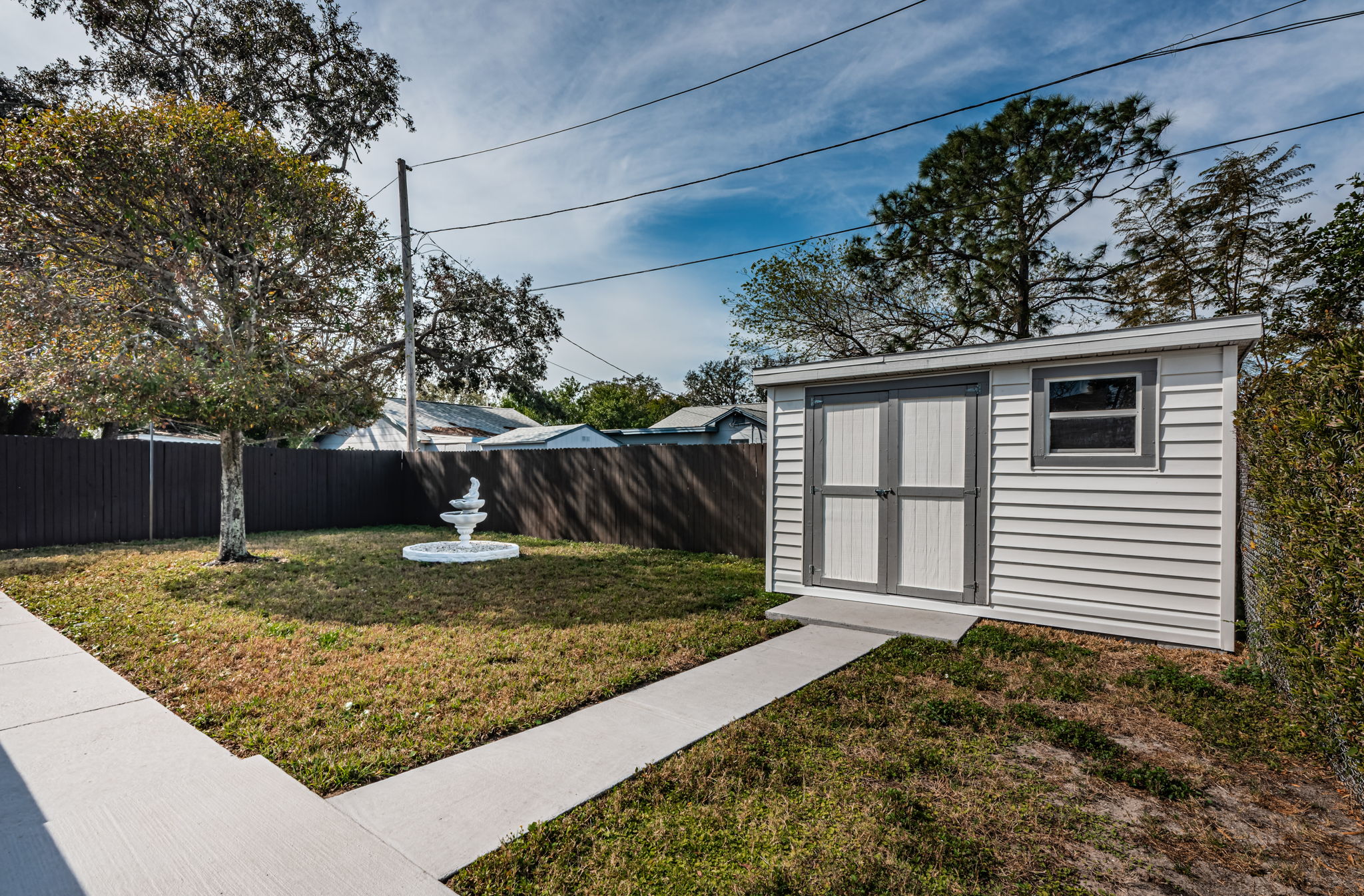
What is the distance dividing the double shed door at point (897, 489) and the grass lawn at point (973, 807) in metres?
1.75

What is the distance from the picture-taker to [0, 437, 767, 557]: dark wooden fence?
27.6 ft

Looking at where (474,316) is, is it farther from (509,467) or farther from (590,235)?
(509,467)

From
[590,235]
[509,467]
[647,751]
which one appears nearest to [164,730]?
[647,751]

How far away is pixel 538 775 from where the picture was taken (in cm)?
246

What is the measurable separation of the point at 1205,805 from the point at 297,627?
535 cm

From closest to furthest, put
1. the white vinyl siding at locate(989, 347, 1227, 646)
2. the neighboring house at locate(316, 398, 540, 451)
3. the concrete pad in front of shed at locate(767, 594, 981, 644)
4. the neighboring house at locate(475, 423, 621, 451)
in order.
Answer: the white vinyl siding at locate(989, 347, 1227, 646), the concrete pad in front of shed at locate(767, 594, 981, 644), the neighboring house at locate(475, 423, 621, 451), the neighboring house at locate(316, 398, 540, 451)

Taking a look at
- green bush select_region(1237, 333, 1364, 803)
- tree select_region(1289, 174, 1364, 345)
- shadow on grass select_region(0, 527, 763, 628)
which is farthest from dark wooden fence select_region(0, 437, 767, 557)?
tree select_region(1289, 174, 1364, 345)

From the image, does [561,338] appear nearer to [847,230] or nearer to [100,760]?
[847,230]

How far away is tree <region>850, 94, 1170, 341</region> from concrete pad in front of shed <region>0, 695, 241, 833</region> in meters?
12.5

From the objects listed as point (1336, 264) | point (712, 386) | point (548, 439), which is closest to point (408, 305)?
point (548, 439)

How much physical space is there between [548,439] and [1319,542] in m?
14.8

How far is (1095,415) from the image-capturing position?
4.57 m

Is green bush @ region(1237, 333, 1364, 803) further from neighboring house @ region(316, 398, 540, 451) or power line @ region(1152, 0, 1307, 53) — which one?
neighboring house @ region(316, 398, 540, 451)

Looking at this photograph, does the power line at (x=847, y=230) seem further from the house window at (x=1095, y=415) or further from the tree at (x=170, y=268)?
the tree at (x=170, y=268)
